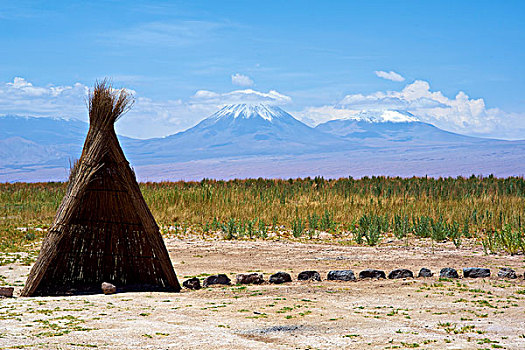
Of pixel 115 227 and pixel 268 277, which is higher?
pixel 115 227

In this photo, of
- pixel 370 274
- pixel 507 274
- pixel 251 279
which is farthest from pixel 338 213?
pixel 251 279

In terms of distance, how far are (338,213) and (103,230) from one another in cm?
1105

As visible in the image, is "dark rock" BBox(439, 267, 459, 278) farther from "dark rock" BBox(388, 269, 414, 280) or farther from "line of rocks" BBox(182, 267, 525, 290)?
"dark rock" BBox(388, 269, 414, 280)

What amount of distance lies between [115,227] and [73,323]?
286 centimetres

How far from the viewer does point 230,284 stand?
32.3 feet

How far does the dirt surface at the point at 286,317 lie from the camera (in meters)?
6.25

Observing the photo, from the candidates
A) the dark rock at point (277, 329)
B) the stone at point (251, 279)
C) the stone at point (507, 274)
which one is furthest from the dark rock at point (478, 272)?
the dark rock at point (277, 329)

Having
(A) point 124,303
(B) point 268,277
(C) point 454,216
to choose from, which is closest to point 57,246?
(A) point 124,303

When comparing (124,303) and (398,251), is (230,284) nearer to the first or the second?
(124,303)

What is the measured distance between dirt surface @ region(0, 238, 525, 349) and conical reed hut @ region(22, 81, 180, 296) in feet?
2.21

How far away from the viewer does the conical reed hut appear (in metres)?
9.48

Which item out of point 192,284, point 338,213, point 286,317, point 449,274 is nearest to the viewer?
point 286,317

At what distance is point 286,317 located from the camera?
731cm

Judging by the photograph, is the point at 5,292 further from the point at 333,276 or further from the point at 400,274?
the point at 400,274
